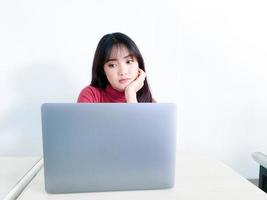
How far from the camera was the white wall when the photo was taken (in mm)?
1542

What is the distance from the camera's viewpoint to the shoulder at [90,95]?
1.25m

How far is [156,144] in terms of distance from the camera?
74 cm

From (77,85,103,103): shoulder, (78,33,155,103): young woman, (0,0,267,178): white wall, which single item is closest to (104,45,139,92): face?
(78,33,155,103): young woman

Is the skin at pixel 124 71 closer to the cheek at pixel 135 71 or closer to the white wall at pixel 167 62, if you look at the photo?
the cheek at pixel 135 71

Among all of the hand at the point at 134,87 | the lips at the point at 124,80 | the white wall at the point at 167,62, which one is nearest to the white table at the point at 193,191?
the hand at the point at 134,87

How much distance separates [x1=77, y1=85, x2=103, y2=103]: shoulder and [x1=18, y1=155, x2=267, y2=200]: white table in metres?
0.40

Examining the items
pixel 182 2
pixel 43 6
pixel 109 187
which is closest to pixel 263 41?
pixel 182 2

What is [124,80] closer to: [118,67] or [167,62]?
[118,67]

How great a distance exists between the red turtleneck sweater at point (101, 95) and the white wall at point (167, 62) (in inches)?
11.7

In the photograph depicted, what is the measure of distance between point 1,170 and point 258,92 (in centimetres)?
139

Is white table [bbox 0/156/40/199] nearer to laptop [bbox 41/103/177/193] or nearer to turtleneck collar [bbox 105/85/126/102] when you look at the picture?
laptop [bbox 41/103/177/193]

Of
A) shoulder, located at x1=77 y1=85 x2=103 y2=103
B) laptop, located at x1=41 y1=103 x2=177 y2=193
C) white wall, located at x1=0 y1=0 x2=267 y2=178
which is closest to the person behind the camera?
laptop, located at x1=41 y1=103 x2=177 y2=193

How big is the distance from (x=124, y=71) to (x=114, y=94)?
0.52ft

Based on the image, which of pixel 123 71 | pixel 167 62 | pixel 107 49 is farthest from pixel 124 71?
pixel 167 62
